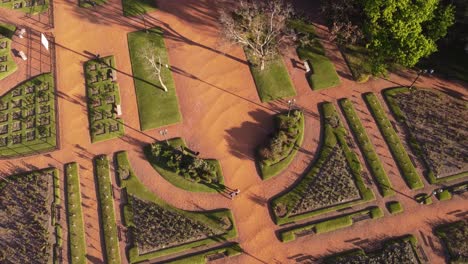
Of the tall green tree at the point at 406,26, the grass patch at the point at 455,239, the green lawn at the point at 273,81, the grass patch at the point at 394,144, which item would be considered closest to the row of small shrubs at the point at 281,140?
the green lawn at the point at 273,81

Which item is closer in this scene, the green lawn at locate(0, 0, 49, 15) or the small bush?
the small bush

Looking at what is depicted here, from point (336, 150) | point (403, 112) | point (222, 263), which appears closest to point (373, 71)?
point (403, 112)

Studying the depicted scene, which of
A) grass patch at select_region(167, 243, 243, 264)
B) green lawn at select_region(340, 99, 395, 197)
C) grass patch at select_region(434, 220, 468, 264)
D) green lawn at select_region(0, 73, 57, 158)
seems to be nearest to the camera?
grass patch at select_region(434, 220, 468, 264)

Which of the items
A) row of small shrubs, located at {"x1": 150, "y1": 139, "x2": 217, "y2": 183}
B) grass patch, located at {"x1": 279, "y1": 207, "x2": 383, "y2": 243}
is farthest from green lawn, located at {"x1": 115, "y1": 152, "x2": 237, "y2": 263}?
grass patch, located at {"x1": 279, "y1": 207, "x2": 383, "y2": 243}

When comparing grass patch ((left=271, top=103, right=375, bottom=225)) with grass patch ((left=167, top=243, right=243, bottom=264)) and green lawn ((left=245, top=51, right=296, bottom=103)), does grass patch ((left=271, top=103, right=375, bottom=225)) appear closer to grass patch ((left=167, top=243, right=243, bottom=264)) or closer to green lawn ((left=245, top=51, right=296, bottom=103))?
green lawn ((left=245, top=51, right=296, bottom=103))

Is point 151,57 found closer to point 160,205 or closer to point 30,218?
point 160,205

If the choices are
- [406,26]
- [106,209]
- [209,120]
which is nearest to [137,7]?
[209,120]

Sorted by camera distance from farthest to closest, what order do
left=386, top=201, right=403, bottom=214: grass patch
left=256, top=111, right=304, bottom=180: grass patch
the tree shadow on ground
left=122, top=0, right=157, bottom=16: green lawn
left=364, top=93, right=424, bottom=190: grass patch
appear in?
left=122, top=0, right=157, bottom=16: green lawn < the tree shadow on ground < left=256, top=111, right=304, bottom=180: grass patch < left=364, top=93, right=424, bottom=190: grass patch < left=386, top=201, right=403, bottom=214: grass patch
